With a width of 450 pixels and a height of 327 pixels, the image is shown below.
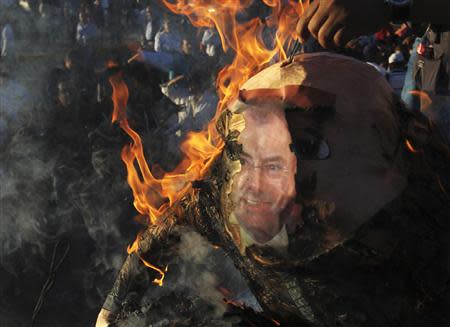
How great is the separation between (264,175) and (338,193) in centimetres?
28

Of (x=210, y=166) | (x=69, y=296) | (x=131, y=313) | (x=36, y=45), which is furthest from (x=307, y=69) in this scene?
(x=36, y=45)

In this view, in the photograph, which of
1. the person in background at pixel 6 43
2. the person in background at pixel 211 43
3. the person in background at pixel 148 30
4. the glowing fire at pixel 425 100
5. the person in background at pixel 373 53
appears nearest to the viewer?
the glowing fire at pixel 425 100

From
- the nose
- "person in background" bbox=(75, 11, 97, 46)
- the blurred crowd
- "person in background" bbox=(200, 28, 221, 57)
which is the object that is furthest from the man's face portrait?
"person in background" bbox=(75, 11, 97, 46)

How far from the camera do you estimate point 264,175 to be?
1996mm

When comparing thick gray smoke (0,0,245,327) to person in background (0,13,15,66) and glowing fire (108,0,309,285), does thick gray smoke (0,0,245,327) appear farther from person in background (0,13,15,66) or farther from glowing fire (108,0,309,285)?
glowing fire (108,0,309,285)

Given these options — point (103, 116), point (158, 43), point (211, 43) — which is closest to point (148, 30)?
point (158, 43)

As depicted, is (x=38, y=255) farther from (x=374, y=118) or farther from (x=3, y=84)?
(x=374, y=118)

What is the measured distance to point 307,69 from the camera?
212 centimetres

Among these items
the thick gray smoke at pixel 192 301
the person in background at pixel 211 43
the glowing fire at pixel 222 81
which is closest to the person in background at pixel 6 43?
the person in background at pixel 211 43

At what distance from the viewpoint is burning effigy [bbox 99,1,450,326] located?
1.92 metres

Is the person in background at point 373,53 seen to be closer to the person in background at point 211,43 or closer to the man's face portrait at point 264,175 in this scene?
the person in background at point 211,43

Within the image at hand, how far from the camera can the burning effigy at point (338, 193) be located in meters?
1.92

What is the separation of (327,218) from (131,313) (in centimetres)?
150

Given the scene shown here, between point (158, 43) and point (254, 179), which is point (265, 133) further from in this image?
point (158, 43)
